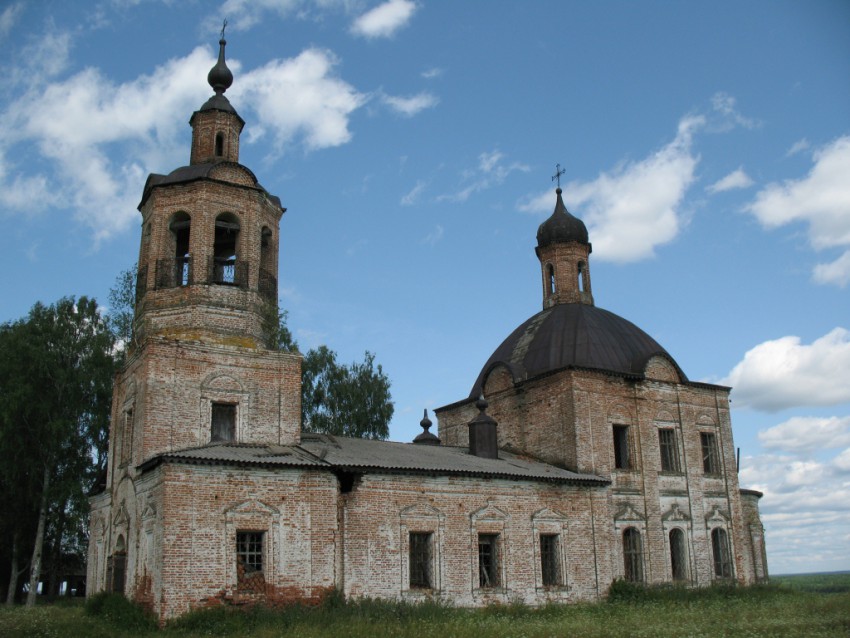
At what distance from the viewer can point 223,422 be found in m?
15.3

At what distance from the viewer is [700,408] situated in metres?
21.8

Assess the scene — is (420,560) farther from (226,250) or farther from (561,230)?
(561,230)

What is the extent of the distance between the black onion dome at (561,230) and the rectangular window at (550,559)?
9984 millimetres

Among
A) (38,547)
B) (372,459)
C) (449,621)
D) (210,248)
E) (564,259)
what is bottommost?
(449,621)

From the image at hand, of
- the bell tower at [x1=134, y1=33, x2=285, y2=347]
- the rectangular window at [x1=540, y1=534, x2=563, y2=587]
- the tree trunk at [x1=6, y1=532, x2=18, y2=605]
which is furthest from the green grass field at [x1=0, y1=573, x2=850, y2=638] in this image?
the tree trunk at [x1=6, y1=532, x2=18, y2=605]

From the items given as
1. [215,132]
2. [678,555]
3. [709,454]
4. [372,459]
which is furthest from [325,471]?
[709,454]

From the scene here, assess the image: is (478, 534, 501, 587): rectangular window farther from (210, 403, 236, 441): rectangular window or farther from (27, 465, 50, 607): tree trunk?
(27, 465, 50, 607): tree trunk

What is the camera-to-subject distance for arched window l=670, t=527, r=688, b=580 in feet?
65.2

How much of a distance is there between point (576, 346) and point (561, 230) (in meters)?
4.84

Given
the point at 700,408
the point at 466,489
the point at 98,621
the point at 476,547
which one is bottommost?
the point at 98,621

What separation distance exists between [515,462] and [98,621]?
9571 mm

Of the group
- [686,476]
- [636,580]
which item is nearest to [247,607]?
[636,580]

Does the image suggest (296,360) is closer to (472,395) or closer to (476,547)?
(476,547)

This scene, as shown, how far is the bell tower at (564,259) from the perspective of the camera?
78.9ft
